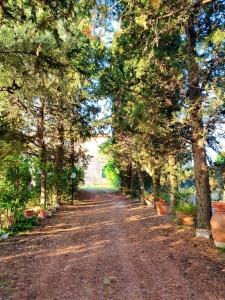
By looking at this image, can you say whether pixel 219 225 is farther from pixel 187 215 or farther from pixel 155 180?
pixel 155 180

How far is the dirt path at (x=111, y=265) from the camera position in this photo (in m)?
5.53

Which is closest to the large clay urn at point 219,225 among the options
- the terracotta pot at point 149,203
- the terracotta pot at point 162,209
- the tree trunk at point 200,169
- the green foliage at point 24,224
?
the tree trunk at point 200,169

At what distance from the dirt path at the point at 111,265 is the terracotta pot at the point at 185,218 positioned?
2.50ft

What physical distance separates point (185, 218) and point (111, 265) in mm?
5330

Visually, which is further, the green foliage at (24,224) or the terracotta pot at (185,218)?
the terracotta pot at (185,218)

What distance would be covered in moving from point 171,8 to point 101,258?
18.7 ft

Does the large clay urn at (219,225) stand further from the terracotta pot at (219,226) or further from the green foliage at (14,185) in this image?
the green foliage at (14,185)

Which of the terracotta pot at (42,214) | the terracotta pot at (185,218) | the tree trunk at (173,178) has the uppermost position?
the tree trunk at (173,178)

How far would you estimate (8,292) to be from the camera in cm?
559

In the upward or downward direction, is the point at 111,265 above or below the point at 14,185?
below

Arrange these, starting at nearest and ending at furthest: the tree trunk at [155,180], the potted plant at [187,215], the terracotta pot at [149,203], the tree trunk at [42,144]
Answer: the potted plant at [187,215] < the tree trunk at [42,144] < the tree trunk at [155,180] < the terracotta pot at [149,203]

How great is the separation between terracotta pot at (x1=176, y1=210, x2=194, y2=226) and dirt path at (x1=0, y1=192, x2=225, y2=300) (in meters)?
0.76

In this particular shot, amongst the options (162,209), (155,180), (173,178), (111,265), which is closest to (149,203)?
(155,180)

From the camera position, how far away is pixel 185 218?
38.4ft
